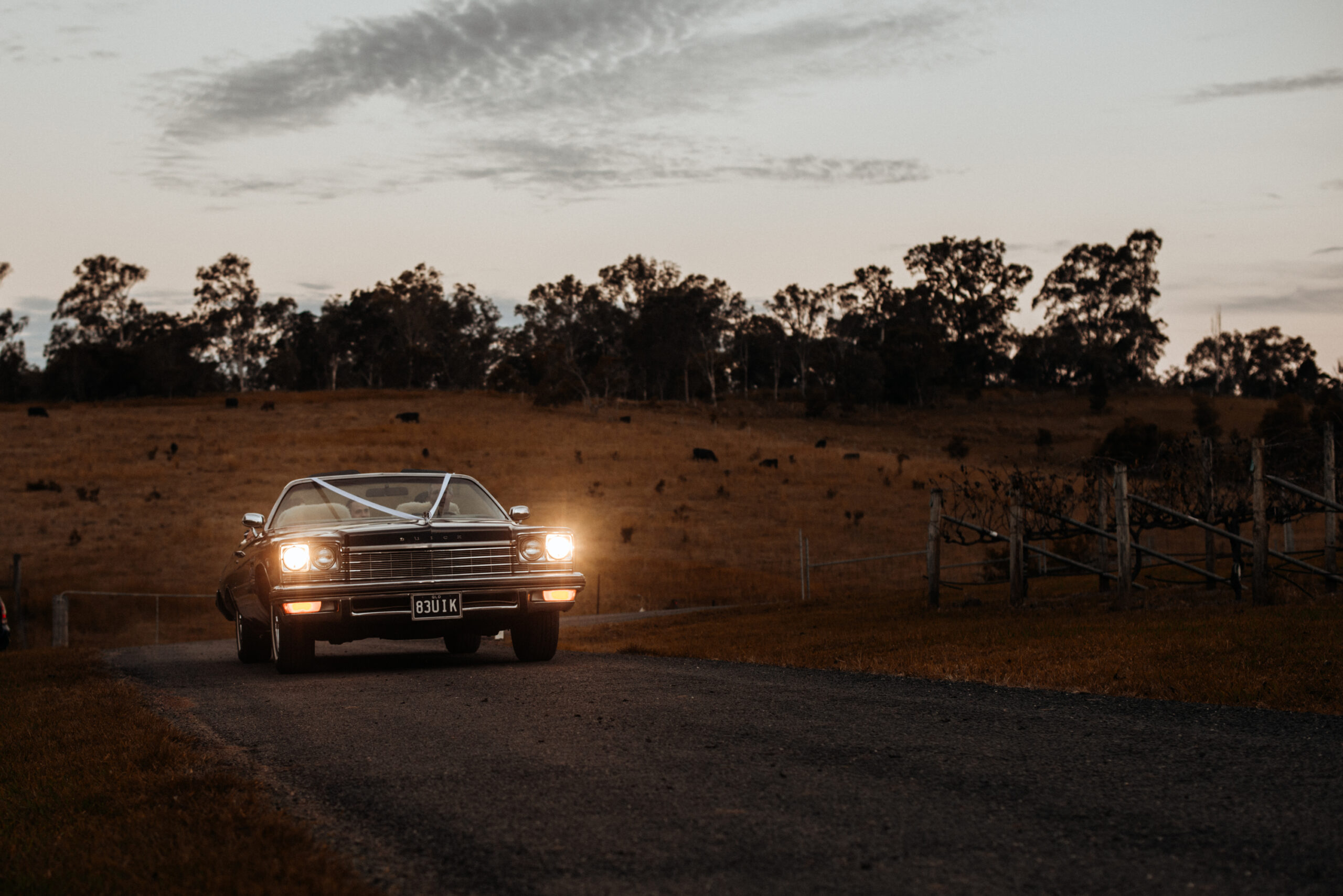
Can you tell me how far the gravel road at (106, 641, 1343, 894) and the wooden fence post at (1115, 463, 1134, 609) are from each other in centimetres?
782

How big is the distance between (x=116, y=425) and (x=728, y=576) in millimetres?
46973

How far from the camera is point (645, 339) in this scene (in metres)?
100

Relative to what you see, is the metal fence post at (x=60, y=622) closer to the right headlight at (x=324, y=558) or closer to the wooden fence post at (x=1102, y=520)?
the right headlight at (x=324, y=558)

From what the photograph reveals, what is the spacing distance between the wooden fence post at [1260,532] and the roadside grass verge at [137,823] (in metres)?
12.8

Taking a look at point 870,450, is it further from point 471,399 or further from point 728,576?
point 728,576

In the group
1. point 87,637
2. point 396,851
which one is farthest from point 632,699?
point 87,637

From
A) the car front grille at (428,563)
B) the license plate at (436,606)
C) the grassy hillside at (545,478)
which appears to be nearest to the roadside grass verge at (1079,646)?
the car front grille at (428,563)

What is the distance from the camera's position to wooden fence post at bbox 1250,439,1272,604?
49.7 ft

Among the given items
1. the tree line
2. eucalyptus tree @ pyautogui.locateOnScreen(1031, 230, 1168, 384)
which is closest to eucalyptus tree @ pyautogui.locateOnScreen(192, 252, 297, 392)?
the tree line

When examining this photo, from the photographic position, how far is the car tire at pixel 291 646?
436 inches

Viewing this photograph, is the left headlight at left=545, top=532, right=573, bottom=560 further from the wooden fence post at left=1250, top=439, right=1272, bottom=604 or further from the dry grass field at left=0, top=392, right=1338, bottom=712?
the wooden fence post at left=1250, top=439, right=1272, bottom=604

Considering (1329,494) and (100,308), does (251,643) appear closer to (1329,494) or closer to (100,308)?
(1329,494)

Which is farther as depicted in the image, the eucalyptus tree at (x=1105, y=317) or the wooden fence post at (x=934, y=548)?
the eucalyptus tree at (x=1105, y=317)

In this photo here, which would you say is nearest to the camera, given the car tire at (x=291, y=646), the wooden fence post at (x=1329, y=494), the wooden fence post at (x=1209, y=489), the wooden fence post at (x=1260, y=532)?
the car tire at (x=291, y=646)
